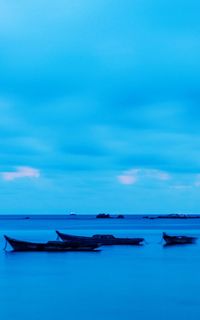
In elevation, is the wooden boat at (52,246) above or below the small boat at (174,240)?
below

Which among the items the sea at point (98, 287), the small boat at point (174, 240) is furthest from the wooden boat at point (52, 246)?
the small boat at point (174, 240)

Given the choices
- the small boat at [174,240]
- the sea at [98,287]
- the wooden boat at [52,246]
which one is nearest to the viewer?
the sea at [98,287]

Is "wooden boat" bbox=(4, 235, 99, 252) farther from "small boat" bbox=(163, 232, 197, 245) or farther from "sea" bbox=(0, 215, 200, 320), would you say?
"small boat" bbox=(163, 232, 197, 245)

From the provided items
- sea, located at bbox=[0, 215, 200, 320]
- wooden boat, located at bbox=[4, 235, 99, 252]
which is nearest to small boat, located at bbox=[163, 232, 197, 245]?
wooden boat, located at bbox=[4, 235, 99, 252]

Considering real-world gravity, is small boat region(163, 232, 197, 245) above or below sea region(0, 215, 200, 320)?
above

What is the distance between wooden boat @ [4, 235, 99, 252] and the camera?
4288 cm

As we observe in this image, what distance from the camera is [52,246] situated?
4278 cm

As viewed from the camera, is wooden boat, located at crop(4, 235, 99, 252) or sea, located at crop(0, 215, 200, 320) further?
wooden boat, located at crop(4, 235, 99, 252)

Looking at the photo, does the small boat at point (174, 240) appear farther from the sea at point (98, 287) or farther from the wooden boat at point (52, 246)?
the sea at point (98, 287)

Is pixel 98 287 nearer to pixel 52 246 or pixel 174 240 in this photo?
pixel 52 246

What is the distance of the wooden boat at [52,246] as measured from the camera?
4288 centimetres

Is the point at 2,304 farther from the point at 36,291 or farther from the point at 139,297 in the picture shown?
the point at 139,297

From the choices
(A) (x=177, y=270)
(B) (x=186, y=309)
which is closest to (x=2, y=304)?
(B) (x=186, y=309)

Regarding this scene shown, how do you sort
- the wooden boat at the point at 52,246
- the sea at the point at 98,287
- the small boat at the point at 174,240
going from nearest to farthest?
the sea at the point at 98,287, the wooden boat at the point at 52,246, the small boat at the point at 174,240
